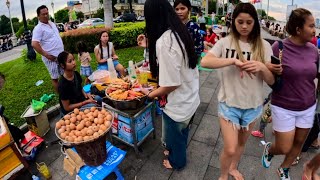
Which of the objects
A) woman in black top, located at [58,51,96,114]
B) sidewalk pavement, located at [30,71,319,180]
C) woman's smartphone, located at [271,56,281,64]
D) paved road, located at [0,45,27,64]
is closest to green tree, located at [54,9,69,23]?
paved road, located at [0,45,27,64]

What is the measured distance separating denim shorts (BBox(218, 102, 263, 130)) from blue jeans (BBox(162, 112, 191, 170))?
1.70ft

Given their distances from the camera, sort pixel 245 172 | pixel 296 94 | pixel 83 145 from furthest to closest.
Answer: pixel 245 172
pixel 83 145
pixel 296 94

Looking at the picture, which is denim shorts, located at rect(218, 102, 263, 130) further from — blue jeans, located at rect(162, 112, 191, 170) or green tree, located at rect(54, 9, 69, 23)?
green tree, located at rect(54, 9, 69, 23)

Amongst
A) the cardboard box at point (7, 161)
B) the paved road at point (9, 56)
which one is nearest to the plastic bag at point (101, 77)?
the cardboard box at point (7, 161)

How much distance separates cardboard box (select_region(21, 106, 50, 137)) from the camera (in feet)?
12.8

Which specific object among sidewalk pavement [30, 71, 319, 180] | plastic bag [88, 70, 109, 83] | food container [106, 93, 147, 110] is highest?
plastic bag [88, 70, 109, 83]

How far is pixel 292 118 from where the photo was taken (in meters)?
2.39

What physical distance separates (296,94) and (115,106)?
229 cm

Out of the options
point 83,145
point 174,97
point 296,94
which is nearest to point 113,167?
point 83,145

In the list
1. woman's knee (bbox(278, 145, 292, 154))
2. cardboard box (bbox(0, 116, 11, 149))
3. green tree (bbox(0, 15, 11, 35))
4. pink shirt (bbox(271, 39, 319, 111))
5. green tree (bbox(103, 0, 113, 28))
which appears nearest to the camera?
pink shirt (bbox(271, 39, 319, 111))

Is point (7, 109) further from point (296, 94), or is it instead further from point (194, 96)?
point (296, 94)

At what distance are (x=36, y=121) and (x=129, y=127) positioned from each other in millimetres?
1784

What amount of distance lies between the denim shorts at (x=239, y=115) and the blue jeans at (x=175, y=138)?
1.70ft

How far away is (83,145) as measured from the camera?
246cm
